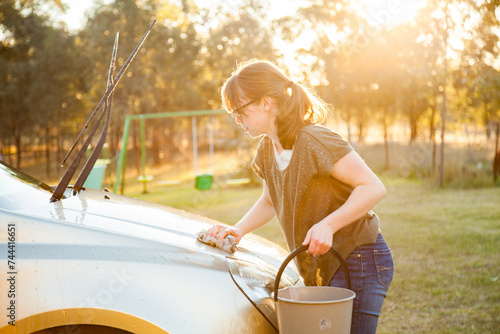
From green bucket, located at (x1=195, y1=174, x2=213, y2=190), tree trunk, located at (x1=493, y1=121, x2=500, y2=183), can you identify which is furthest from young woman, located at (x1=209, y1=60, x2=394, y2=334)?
tree trunk, located at (x1=493, y1=121, x2=500, y2=183)

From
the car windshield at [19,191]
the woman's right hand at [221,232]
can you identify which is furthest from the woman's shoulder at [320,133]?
the car windshield at [19,191]

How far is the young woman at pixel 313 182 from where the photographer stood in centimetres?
198

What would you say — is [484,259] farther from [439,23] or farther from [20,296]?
[439,23]

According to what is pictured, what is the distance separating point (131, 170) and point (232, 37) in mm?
8557

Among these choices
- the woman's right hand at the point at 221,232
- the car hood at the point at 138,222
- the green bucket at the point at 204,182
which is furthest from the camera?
the green bucket at the point at 204,182

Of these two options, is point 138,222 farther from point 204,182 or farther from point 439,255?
point 204,182

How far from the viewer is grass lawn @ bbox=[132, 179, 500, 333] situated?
3932 millimetres

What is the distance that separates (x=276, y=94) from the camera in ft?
6.93

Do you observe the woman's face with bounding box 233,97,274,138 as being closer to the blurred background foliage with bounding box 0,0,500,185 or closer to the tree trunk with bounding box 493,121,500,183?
the tree trunk with bounding box 493,121,500,183

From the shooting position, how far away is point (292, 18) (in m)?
24.6

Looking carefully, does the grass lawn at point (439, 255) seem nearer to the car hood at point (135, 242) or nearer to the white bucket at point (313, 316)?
the car hood at point (135, 242)

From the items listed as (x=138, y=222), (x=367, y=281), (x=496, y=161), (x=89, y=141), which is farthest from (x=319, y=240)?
(x=496, y=161)

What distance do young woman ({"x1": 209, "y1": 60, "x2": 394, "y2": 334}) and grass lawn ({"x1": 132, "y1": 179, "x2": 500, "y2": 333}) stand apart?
189 centimetres

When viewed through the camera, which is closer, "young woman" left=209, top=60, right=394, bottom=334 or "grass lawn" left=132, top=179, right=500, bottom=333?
"young woman" left=209, top=60, right=394, bottom=334
